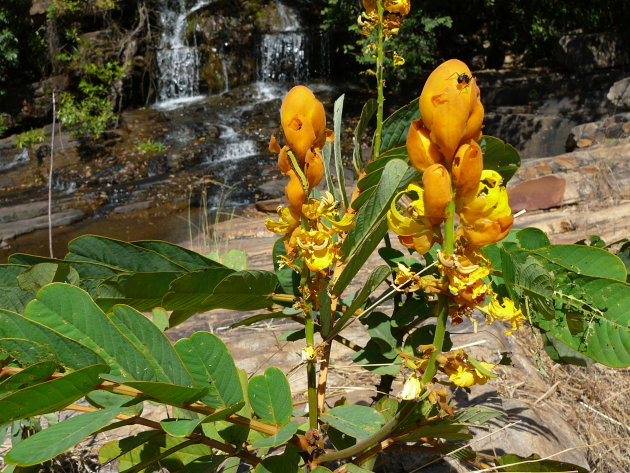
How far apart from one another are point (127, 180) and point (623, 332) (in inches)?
332

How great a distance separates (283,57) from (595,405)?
11076 mm

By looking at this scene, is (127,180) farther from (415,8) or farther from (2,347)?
(2,347)

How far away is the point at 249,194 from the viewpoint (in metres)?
7.62

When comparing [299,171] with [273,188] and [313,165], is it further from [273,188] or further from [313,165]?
[273,188]

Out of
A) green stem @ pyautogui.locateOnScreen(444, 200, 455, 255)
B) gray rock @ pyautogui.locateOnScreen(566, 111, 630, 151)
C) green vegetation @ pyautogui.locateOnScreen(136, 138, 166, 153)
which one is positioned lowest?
green vegetation @ pyautogui.locateOnScreen(136, 138, 166, 153)

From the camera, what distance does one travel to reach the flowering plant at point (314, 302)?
517 millimetres

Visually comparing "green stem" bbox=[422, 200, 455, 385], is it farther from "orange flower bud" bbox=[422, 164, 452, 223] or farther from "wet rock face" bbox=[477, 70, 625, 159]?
"wet rock face" bbox=[477, 70, 625, 159]

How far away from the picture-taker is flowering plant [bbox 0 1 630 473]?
1.70 ft

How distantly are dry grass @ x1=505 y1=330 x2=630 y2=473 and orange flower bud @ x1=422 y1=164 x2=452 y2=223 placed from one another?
0.84m

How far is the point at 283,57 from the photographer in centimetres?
1155

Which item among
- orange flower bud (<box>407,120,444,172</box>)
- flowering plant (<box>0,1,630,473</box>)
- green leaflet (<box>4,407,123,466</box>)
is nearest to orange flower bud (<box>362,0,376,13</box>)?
flowering plant (<box>0,1,630,473</box>)

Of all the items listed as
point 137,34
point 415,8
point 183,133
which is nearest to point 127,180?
point 183,133

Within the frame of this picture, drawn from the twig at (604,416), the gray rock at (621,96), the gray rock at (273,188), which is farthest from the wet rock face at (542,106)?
the twig at (604,416)

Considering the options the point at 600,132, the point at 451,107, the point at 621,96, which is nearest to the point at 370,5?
the point at 451,107
